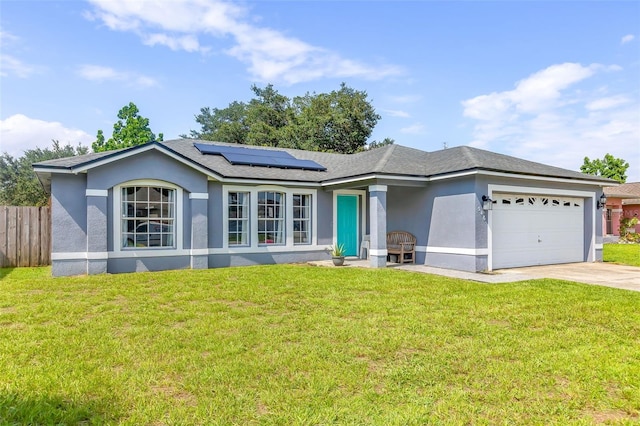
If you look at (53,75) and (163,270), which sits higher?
(53,75)

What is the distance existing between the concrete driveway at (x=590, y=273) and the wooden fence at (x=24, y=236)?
1447 cm

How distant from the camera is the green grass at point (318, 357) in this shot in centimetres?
311

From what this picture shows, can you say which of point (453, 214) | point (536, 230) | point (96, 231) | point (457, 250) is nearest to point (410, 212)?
point (453, 214)

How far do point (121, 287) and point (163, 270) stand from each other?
2.82 m

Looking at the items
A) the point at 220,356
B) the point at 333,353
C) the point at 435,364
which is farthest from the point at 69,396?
the point at 435,364

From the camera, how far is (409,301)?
7.07 meters

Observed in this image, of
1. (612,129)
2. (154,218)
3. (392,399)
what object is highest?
(612,129)

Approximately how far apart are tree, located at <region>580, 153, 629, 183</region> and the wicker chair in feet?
108

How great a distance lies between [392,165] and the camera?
1245 cm

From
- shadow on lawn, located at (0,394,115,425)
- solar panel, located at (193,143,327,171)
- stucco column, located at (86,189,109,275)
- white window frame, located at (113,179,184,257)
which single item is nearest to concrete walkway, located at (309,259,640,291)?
solar panel, located at (193,143,327,171)

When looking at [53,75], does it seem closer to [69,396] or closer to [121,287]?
[121,287]

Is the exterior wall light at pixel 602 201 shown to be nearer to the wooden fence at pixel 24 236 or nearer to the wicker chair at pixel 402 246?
the wicker chair at pixel 402 246

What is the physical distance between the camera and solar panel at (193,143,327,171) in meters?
13.7

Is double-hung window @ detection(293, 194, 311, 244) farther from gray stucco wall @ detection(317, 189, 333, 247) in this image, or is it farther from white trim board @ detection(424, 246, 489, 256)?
white trim board @ detection(424, 246, 489, 256)
